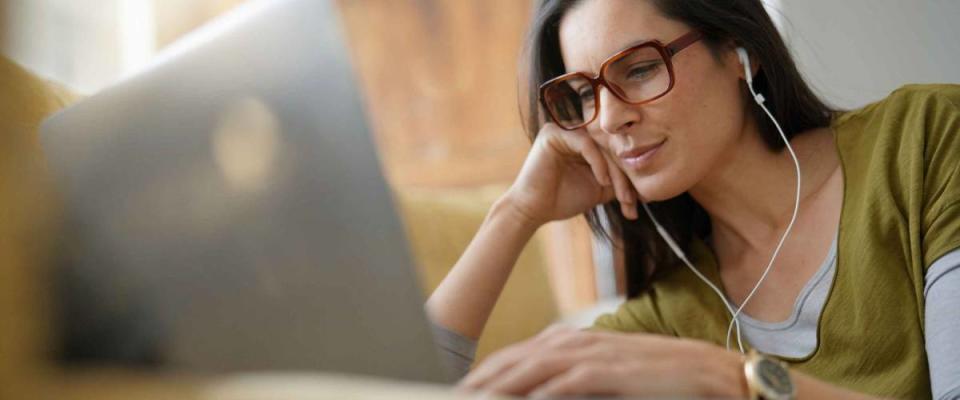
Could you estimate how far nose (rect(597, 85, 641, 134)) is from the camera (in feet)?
3.25

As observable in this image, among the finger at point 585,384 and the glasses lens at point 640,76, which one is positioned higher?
the glasses lens at point 640,76

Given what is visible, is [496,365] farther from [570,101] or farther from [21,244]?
[570,101]

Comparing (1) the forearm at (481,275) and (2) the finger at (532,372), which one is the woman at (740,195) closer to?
(1) the forearm at (481,275)

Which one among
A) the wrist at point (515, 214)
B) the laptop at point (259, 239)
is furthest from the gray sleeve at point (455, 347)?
the laptop at point (259, 239)

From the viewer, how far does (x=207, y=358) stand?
42 cm

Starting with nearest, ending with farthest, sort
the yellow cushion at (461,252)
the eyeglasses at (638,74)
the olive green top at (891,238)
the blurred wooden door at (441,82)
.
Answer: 1. the olive green top at (891,238)
2. the eyeglasses at (638,74)
3. the yellow cushion at (461,252)
4. the blurred wooden door at (441,82)

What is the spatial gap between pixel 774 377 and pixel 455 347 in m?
0.49

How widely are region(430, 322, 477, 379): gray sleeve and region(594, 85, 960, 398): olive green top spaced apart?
15.4 inches

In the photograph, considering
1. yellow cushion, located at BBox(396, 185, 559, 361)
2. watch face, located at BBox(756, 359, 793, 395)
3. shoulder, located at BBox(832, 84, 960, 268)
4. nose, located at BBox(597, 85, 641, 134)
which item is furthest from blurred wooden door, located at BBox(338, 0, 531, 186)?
watch face, located at BBox(756, 359, 793, 395)

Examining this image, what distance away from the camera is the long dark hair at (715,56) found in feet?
3.37

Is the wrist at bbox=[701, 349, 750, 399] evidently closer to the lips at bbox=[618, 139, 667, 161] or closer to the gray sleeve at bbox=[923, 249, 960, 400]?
the gray sleeve at bbox=[923, 249, 960, 400]

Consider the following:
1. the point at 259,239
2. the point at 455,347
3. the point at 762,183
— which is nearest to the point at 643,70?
the point at 762,183

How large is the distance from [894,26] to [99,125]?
0.95 m

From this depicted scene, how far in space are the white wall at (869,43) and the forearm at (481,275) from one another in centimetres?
47
